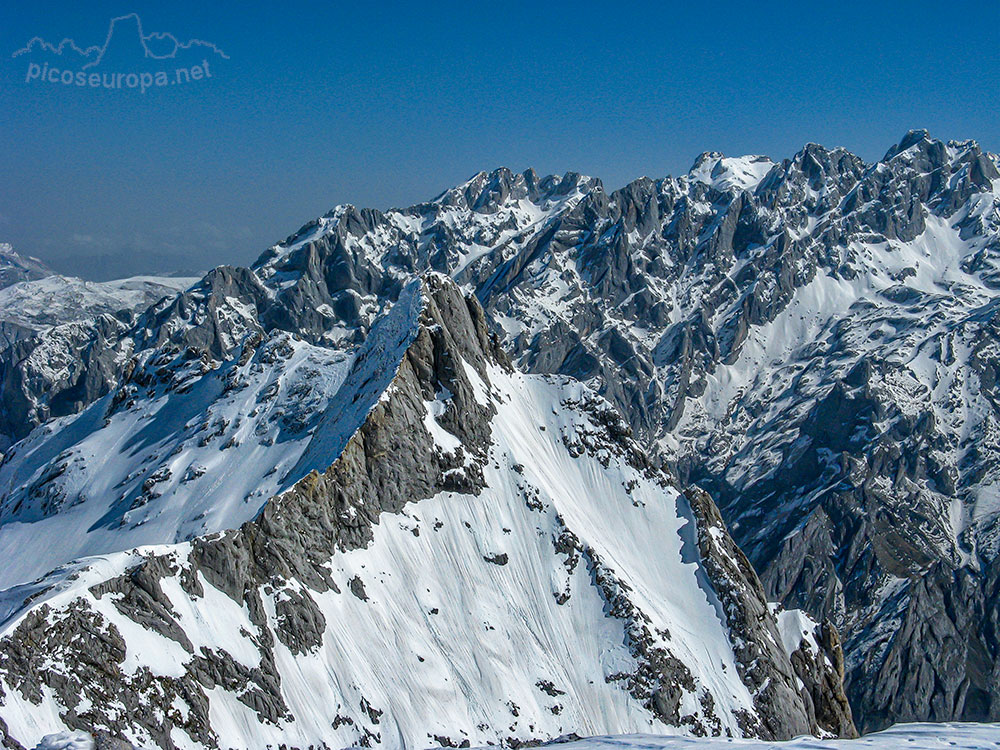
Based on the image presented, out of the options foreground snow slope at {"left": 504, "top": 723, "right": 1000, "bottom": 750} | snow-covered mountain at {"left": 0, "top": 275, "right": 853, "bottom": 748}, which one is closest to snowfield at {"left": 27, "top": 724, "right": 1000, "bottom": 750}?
foreground snow slope at {"left": 504, "top": 723, "right": 1000, "bottom": 750}

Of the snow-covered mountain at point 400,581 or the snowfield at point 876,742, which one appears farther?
the snow-covered mountain at point 400,581

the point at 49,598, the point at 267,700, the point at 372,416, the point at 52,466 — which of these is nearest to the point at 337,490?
the point at 372,416

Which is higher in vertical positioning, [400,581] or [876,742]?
[876,742]

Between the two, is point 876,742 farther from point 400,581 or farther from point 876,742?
point 400,581

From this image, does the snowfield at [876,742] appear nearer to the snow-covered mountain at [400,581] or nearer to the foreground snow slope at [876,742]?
the foreground snow slope at [876,742]

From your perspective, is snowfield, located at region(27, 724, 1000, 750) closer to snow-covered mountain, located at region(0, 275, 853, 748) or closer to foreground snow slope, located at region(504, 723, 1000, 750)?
foreground snow slope, located at region(504, 723, 1000, 750)

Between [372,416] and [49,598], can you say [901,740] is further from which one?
[372,416]

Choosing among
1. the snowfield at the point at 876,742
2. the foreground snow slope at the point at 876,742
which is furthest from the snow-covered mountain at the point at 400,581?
the foreground snow slope at the point at 876,742

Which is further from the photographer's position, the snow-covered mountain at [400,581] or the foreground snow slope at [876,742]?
the snow-covered mountain at [400,581]

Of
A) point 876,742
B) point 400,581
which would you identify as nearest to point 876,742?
point 876,742
